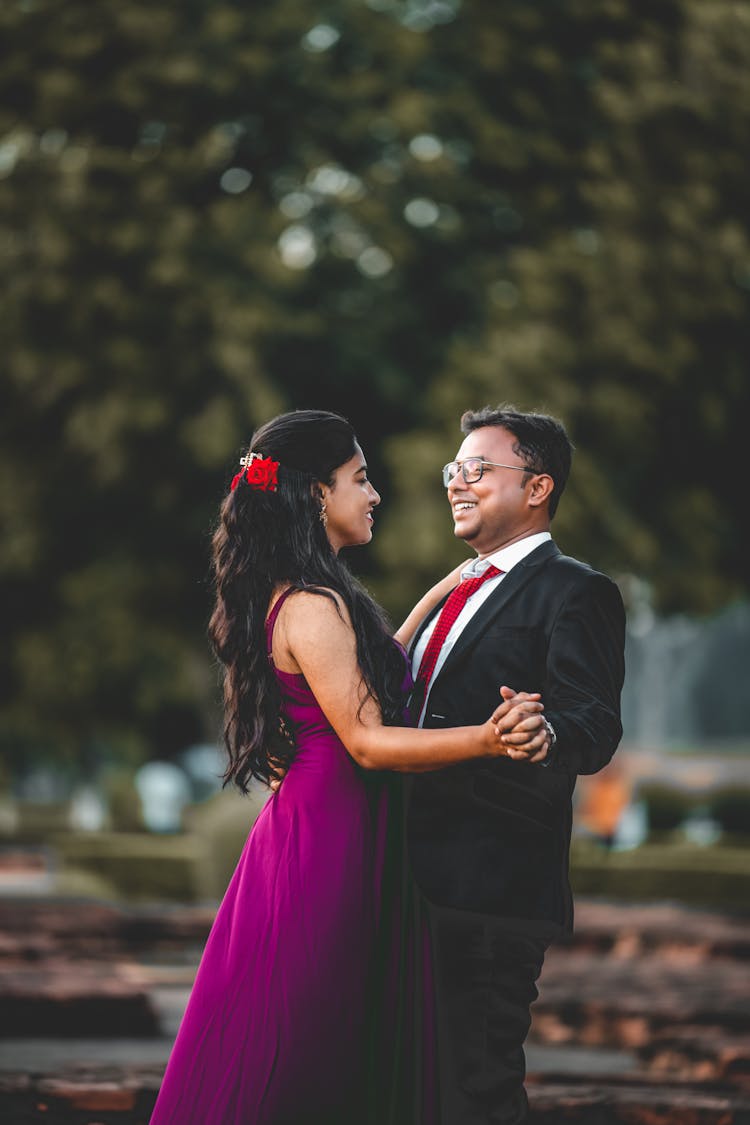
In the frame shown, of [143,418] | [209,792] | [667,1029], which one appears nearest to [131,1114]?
[667,1029]

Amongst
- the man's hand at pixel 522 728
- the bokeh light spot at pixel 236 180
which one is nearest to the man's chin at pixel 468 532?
the man's hand at pixel 522 728

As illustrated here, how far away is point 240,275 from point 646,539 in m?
4.93

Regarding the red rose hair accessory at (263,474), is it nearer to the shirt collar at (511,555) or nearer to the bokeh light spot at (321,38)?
the shirt collar at (511,555)

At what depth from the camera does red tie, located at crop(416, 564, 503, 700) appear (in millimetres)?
3885

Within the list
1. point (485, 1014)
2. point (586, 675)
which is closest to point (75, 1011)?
point (485, 1014)

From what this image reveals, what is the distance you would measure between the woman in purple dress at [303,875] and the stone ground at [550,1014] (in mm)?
1488

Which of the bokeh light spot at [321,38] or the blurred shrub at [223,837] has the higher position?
the bokeh light spot at [321,38]

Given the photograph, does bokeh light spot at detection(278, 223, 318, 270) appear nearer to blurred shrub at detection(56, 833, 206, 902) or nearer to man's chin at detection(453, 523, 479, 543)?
blurred shrub at detection(56, 833, 206, 902)

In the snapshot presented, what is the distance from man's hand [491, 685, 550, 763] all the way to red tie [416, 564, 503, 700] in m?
0.48

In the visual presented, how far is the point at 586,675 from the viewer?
353cm

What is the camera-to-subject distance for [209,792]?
164 feet

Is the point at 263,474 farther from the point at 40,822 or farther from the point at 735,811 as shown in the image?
the point at 40,822

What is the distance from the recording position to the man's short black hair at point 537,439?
3873 millimetres

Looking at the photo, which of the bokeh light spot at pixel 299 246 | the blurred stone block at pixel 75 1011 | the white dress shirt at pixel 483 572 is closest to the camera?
the white dress shirt at pixel 483 572
